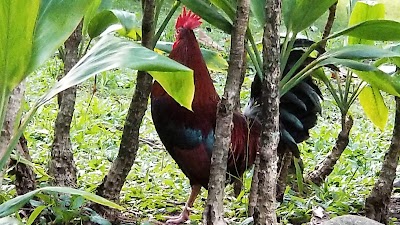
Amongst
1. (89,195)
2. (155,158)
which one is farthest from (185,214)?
(89,195)

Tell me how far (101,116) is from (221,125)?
2.60 m

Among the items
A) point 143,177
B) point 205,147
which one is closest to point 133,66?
Result: point 205,147

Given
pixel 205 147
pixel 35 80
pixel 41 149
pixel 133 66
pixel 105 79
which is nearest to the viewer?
pixel 133 66

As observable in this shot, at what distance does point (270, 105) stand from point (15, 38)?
73cm

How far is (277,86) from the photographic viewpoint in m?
1.67

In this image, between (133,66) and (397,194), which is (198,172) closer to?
(397,194)

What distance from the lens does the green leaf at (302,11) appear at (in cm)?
183

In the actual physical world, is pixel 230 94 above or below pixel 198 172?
above

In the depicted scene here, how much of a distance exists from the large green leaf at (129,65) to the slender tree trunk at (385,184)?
132cm

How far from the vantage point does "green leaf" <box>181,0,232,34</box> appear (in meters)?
1.77

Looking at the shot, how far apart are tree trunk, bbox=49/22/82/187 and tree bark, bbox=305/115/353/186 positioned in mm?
1221

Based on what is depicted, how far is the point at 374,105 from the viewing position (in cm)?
264

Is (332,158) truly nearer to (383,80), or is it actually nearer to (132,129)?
(383,80)

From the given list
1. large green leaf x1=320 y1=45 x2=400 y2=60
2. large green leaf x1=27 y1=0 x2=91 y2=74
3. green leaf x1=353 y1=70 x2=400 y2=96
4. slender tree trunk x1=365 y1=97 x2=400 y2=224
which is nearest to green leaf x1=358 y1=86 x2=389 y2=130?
slender tree trunk x1=365 y1=97 x2=400 y2=224
